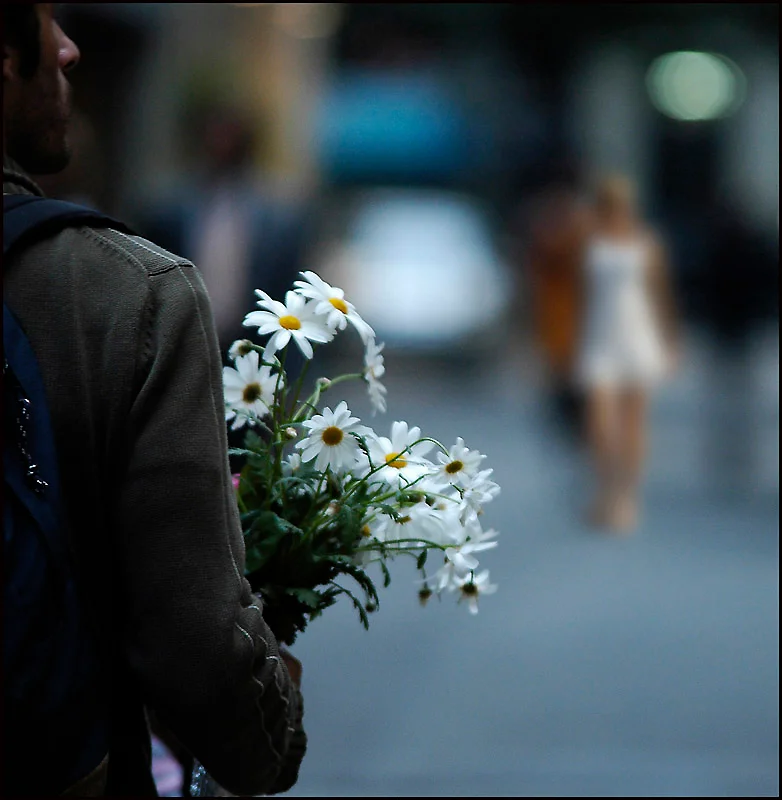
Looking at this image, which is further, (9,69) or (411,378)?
(411,378)

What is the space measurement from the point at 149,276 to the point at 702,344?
17.2 m

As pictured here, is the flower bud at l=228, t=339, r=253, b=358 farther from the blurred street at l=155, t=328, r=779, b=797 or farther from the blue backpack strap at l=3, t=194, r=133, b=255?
the blurred street at l=155, t=328, r=779, b=797

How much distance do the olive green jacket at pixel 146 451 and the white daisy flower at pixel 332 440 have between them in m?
0.25

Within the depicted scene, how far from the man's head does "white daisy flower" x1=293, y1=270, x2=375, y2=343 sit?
0.36 m

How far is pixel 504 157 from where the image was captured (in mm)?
24797

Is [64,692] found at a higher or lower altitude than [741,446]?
higher

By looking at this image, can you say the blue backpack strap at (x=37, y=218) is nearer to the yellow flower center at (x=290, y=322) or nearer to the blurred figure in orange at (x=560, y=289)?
the yellow flower center at (x=290, y=322)

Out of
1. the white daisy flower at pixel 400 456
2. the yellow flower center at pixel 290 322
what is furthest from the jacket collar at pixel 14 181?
the white daisy flower at pixel 400 456

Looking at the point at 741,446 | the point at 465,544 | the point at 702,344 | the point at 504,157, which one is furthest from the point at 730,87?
the point at 465,544

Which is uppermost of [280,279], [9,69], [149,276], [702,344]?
[9,69]

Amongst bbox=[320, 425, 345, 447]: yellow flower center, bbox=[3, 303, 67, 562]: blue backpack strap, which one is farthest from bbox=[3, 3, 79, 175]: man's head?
bbox=[320, 425, 345, 447]: yellow flower center

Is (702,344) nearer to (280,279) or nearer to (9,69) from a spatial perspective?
(280,279)

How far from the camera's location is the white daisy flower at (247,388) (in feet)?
6.06

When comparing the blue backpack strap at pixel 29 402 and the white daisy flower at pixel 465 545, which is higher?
the blue backpack strap at pixel 29 402
